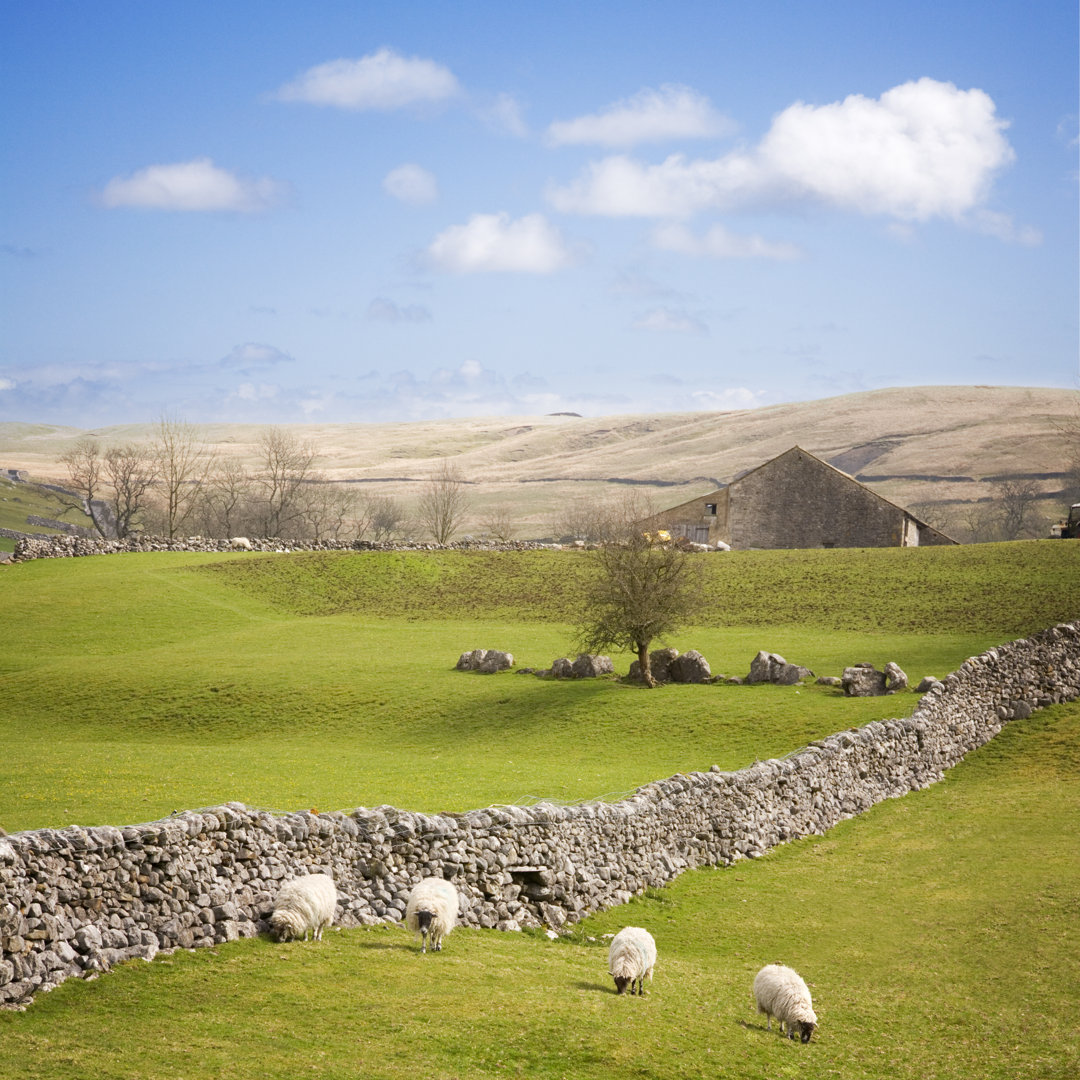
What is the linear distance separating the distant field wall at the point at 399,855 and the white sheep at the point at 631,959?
3597mm

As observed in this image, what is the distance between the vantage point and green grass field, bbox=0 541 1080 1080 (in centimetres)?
1263

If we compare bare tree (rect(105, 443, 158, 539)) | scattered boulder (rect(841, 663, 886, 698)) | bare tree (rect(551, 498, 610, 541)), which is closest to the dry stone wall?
bare tree (rect(105, 443, 158, 539))

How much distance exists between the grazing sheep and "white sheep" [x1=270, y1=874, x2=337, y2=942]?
3.76 ft

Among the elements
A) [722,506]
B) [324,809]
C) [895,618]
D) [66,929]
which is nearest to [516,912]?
[324,809]

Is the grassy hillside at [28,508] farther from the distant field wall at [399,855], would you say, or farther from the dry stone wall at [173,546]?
the distant field wall at [399,855]

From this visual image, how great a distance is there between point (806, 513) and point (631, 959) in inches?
2825

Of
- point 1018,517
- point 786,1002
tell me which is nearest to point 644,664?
point 786,1002

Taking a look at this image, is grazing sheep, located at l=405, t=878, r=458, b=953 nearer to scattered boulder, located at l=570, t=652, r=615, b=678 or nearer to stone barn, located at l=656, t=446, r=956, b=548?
scattered boulder, located at l=570, t=652, r=615, b=678

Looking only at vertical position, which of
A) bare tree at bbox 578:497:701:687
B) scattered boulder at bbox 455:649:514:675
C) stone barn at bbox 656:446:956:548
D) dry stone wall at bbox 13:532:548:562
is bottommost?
scattered boulder at bbox 455:649:514:675

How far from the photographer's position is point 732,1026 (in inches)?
569

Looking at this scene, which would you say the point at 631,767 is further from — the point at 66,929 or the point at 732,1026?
the point at 66,929

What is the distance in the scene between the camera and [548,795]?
83.1 ft

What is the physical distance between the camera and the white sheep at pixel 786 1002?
14375 millimetres

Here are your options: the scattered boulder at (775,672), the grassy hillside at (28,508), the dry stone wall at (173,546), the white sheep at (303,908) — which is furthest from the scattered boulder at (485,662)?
the grassy hillside at (28,508)
